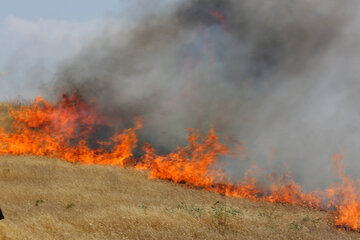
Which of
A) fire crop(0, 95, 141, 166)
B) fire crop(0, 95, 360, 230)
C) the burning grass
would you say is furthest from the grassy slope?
fire crop(0, 95, 141, 166)

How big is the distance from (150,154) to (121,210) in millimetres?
10714

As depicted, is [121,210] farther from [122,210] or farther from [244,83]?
[244,83]

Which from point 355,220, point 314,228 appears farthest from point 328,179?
point 314,228

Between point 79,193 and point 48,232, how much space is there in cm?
629

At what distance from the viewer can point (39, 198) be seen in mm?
16703

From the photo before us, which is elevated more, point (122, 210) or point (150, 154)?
point (150, 154)

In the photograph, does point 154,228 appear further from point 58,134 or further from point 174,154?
point 58,134

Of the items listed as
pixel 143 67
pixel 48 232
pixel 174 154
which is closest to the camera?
pixel 48 232

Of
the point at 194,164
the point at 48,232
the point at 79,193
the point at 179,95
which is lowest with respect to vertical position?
the point at 48,232

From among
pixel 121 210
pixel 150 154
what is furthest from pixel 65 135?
pixel 121 210

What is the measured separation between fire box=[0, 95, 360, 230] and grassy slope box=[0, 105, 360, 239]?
3.92 feet

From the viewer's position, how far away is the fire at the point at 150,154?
68.6ft

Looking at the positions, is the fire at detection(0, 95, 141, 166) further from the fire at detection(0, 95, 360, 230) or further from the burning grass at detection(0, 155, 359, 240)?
the burning grass at detection(0, 155, 359, 240)

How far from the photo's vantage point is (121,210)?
46.6 ft
